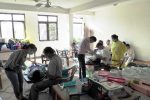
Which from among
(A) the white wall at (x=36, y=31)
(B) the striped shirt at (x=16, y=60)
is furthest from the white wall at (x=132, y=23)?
(B) the striped shirt at (x=16, y=60)

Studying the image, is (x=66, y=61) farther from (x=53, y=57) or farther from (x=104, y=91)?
(x=104, y=91)

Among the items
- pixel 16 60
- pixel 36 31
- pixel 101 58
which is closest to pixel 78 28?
pixel 36 31

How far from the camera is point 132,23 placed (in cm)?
694

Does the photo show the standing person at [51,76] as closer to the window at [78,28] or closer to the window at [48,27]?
the window at [48,27]

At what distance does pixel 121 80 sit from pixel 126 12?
5609 mm

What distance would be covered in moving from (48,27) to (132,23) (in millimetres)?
4534

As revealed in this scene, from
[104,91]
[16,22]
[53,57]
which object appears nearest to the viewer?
[104,91]

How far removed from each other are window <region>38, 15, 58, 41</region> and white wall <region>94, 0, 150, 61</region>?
2797 millimetres

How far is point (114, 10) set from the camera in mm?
7734

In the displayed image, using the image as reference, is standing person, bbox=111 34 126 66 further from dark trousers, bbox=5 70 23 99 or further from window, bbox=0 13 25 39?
window, bbox=0 13 25 39

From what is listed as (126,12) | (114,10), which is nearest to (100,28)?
(114,10)

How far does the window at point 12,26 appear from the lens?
8.00m

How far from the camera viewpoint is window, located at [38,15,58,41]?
8977mm

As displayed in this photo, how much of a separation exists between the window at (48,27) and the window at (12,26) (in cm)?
97
